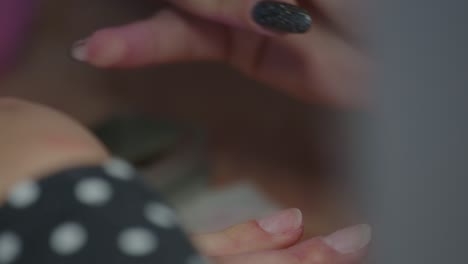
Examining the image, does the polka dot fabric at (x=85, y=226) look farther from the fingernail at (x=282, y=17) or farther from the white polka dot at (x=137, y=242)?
the fingernail at (x=282, y=17)

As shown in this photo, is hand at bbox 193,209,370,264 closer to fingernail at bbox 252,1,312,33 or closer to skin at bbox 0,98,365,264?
skin at bbox 0,98,365,264

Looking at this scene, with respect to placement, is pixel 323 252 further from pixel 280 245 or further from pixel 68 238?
pixel 68 238

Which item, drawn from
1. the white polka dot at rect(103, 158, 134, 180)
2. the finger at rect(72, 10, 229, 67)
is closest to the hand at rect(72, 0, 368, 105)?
the finger at rect(72, 10, 229, 67)

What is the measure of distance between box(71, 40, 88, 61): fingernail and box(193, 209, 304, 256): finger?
134mm

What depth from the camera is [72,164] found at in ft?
0.74

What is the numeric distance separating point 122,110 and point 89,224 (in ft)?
1.01

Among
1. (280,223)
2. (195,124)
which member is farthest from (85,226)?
(195,124)

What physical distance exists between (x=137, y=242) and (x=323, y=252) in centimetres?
11

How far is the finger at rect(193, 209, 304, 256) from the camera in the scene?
0.95 feet

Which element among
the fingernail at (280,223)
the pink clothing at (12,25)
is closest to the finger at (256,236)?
the fingernail at (280,223)

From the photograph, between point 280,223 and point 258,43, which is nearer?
point 280,223

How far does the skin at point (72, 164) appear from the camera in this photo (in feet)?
0.75

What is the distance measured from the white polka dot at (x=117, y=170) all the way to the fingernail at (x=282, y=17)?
0.15 m

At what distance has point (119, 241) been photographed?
214 millimetres
